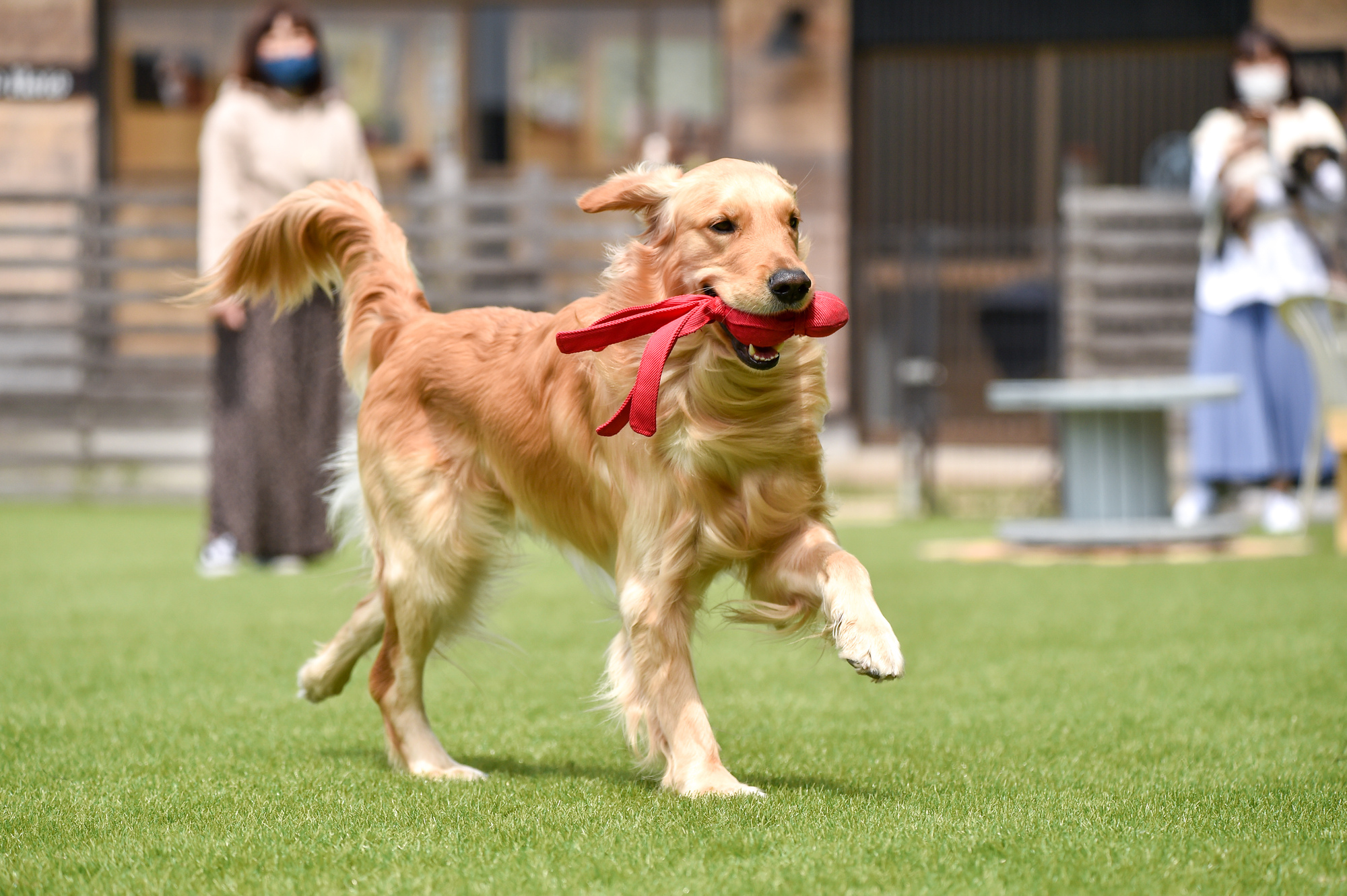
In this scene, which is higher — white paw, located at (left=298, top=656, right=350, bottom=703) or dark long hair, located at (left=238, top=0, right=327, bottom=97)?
dark long hair, located at (left=238, top=0, right=327, bottom=97)

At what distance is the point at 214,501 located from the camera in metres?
7.13

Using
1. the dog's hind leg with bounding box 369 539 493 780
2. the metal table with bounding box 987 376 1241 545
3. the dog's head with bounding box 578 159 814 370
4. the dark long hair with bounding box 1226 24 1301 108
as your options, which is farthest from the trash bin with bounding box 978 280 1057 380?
the dog's head with bounding box 578 159 814 370

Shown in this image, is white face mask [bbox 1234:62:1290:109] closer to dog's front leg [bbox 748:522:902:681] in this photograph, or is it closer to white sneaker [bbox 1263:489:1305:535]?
white sneaker [bbox 1263:489:1305:535]

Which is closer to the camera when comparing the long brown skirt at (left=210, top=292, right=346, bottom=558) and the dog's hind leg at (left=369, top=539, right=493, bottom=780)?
the dog's hind leg at (left=369, top=539, right=493, bottom=780)

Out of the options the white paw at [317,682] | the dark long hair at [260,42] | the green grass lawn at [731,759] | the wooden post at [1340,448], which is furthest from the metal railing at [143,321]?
the white paw at [317,682]

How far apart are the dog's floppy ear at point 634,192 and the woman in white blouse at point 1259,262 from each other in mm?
6057

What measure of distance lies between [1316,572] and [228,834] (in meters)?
5.19

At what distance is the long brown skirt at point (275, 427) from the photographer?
6.90 meters

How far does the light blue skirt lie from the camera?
8.45 meters

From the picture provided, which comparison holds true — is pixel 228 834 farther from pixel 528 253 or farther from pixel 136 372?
pixel 136 372

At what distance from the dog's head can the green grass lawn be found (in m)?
0.69

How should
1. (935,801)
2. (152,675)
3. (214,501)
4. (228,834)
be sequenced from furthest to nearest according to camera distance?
(214,501) < (152,675) < (935,801) < (228,834)

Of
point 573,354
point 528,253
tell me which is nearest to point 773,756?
point 573,354

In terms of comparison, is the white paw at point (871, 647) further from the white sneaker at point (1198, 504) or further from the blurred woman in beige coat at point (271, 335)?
the white sneaker at point (1198, 504)
